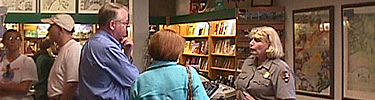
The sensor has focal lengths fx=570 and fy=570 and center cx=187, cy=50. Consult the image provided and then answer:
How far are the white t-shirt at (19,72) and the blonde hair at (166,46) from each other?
5.53 ft

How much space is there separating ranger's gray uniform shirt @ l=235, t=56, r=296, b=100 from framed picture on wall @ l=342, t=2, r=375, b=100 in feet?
8.73

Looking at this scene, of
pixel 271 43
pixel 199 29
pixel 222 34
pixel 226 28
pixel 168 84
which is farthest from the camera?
pixel 199 29

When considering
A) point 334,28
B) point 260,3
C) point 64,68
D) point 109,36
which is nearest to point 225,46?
point 260,3

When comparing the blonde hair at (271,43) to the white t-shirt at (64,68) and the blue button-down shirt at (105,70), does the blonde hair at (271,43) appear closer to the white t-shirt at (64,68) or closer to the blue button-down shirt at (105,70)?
the blue button-down shirt at (105,70)

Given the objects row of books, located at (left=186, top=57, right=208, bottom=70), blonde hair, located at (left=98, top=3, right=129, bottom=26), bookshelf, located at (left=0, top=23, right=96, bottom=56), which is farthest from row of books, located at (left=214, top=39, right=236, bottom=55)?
blonde hair, located at (left=98, top=3, right=129, bottom=26)

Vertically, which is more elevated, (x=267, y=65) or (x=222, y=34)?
(x=222, y=34)

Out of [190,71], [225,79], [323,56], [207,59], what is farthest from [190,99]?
[207,59]

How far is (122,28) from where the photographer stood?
3.46 m

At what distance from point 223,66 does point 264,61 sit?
5.75 m

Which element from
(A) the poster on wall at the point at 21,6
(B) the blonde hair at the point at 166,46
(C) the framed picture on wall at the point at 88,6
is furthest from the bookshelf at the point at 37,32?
(B) the blonde hair at the point at 166,46

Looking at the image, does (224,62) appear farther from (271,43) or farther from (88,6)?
(271,43)

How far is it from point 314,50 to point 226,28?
2.16m

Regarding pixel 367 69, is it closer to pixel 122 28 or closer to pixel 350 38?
pixel 350 38

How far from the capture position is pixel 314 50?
24.3 ft
